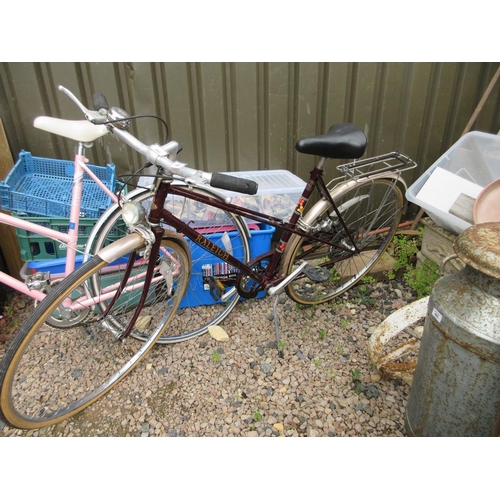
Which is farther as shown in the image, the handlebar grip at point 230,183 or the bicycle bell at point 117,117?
the bicycle bell at point 117,117

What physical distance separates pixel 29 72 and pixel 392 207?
306 cm

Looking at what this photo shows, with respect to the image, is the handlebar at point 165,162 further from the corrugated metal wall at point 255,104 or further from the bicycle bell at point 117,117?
the corrugated metal wall at point 255,104

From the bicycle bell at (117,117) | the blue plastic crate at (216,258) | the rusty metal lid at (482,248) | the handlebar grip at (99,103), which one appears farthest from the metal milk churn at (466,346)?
the handlebar grip at (99,103)

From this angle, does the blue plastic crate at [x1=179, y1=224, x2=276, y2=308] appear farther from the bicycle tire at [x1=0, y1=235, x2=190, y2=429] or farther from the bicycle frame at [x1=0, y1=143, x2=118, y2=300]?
the bicycle frame at [x1=0, y1=143, x2=118, y2=300]

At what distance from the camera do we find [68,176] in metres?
2.91

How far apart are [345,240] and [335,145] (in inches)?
34.6

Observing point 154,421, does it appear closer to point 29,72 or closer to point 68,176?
point 68,176

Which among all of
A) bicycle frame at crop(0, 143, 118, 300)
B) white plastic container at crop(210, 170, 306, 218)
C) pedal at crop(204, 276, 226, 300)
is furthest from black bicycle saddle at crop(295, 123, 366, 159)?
bicycle frame at crop(0, 143, 118, 300)

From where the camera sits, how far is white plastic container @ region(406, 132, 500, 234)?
288cm

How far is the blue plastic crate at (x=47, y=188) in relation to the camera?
8.29ft

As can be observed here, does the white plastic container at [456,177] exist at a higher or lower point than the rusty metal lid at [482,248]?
lower

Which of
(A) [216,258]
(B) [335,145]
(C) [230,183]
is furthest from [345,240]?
(C) [230,183]

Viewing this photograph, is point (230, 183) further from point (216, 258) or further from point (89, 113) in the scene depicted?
point (216, 258)

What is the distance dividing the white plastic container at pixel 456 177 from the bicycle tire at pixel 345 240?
0.83 ft
